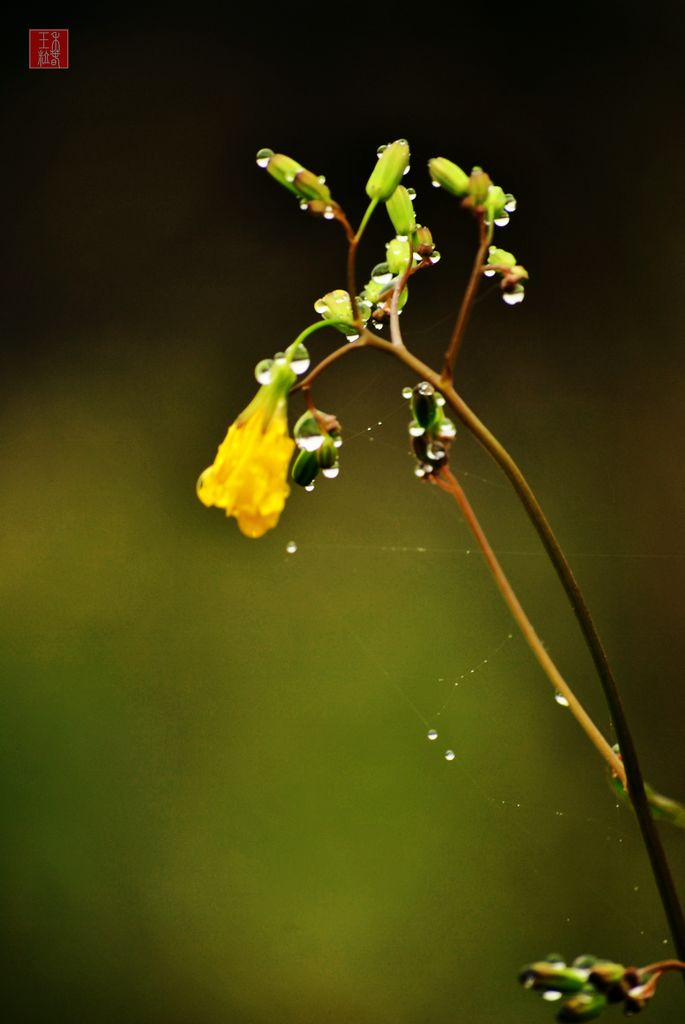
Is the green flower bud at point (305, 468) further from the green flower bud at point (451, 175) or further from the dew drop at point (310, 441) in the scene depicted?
the green flower bud at point (451, 175)

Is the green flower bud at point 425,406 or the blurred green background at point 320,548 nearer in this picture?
the green flower bud at point 425,406

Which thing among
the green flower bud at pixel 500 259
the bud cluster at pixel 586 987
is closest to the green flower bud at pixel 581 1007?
the bud cluster at pixel 586 987

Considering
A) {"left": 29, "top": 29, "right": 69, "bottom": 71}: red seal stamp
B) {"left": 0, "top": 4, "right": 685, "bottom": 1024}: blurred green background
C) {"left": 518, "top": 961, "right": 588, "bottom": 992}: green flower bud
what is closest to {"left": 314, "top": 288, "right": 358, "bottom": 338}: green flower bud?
{"left": 518, "top": 961, "right": 588, "bottom": 992}: green flower bud

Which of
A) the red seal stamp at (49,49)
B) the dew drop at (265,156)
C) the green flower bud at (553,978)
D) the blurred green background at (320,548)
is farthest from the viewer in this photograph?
the red seal stamp at (49,49)

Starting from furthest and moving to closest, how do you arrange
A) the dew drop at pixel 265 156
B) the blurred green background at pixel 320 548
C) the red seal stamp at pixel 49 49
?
the red seal stamp at pixel 49 49
the blurred green background at pixel 320 548
the dew drop at pixel 265 156

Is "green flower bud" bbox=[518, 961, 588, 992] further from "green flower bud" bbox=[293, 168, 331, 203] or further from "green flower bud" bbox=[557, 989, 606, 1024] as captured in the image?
"green flower bud" bbox=[293, 168, 331, 203]

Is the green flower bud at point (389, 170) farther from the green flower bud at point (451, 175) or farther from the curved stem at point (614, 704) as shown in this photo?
the curved stem at point (614, 704)

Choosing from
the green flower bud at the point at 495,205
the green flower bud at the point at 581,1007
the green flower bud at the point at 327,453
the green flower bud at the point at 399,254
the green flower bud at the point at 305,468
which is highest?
the green flower bud at the point at 495,205

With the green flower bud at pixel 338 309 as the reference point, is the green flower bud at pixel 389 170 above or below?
above
